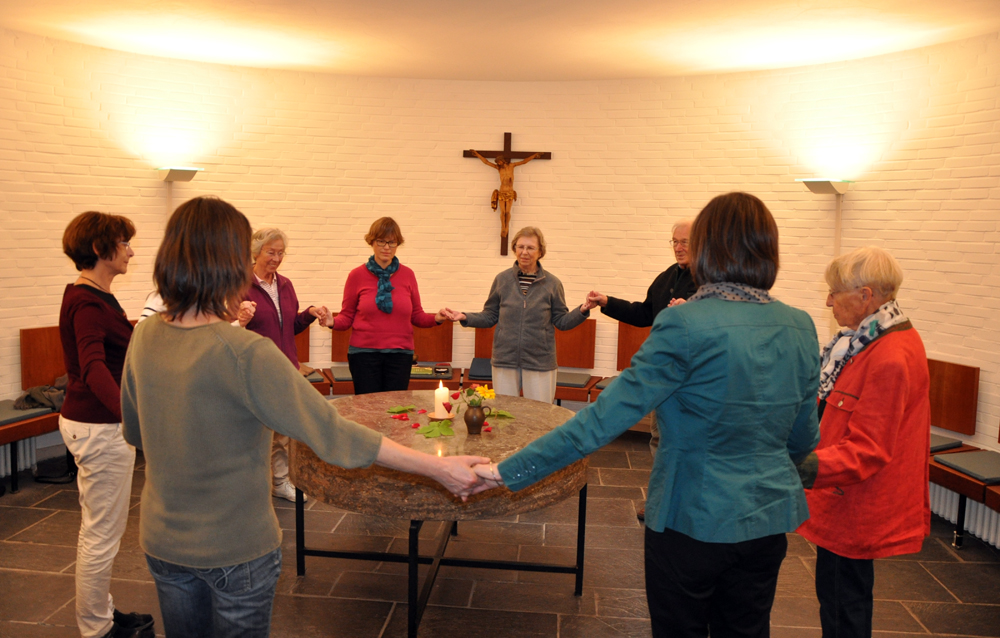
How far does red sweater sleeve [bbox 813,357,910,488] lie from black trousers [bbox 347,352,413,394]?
9.85ft

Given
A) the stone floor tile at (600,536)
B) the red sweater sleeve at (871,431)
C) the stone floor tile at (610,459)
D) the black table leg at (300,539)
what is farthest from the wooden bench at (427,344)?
the red sweater sleeve at (871,431)

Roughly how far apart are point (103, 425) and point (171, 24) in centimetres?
352

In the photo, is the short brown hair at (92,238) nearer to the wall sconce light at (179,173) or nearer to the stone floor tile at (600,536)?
the stone floor tile at (600,536)

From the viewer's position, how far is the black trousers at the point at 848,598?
2.25 metres

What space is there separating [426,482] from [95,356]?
4.27ft

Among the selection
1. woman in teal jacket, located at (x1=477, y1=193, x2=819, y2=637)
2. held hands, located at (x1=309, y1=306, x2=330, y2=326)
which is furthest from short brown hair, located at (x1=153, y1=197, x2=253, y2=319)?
held hands, located at (x1=309, y1=306, x2=330, y2=326)

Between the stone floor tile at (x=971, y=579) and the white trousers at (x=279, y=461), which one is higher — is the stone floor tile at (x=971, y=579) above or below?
below

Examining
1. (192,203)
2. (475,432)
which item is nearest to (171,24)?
(475,432)

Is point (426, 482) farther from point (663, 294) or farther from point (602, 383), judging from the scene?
point (602, 383)

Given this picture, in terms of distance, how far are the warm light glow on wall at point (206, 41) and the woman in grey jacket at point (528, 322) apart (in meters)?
2.36

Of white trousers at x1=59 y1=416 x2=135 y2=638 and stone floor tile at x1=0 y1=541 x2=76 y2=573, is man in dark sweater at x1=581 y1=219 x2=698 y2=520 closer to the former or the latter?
white trousers at x1=59 y1=416 x2=135 y2=638

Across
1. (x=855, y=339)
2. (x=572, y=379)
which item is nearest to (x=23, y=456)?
(x=572, y=379)

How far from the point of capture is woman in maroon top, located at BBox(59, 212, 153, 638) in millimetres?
2701

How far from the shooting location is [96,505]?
2709 millimetres
